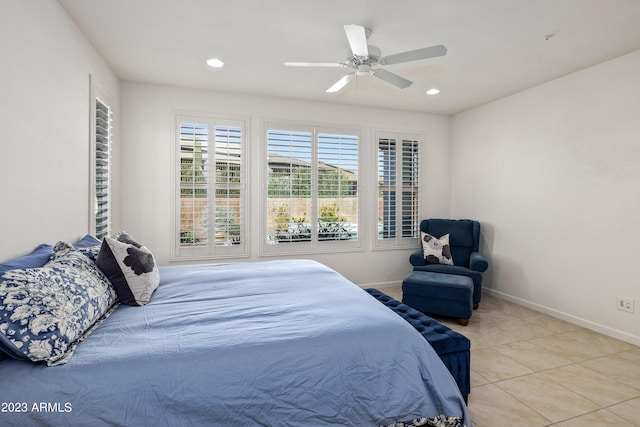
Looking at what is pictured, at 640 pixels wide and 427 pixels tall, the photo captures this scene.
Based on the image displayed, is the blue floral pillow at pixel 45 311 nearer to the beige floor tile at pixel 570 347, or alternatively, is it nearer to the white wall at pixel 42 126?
the white wall at pixel 42 126

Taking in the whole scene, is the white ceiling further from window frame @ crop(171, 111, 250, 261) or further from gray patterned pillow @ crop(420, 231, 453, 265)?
gray patterned pillow @ crop(420, 231, 453, 265)

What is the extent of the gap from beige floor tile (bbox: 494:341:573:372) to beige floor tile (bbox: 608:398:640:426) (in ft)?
1.56

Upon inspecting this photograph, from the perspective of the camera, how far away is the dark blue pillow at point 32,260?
149 cm

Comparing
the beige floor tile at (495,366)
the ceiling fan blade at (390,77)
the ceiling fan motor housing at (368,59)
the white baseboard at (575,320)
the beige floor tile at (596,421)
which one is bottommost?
the beige floor tile at (596,421)

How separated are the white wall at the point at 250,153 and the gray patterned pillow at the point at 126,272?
205 centimetres

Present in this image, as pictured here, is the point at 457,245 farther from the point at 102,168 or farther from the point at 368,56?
the point at 102,168

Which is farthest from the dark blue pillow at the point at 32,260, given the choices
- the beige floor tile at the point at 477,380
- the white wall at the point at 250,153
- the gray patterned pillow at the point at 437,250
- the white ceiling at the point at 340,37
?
the gray patterned pillow at the point at 437,250

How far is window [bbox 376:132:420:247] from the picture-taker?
15.5ft

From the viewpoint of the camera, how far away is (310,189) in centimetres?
438

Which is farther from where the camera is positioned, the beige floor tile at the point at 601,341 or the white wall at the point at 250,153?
the white wall at the point at 250,153

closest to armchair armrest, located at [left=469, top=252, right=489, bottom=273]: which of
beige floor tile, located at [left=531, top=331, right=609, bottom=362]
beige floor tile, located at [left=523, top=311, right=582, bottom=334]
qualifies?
beige floor tile, located at [left=523, top=311, right=582, bottom=334]

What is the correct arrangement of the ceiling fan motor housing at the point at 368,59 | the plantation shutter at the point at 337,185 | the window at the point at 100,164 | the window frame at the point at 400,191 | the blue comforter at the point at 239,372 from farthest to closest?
the window frame at the point at 400,191
the plantation shutter at the point at 337,185
the window at the point at 100,164
the ceiling fan motor housing at the point at 368,59
the blue comforter at the point at 239,372

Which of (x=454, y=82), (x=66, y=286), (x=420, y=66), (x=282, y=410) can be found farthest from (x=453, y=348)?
(x=454, y=82)

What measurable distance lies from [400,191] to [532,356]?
2645 millimetres
